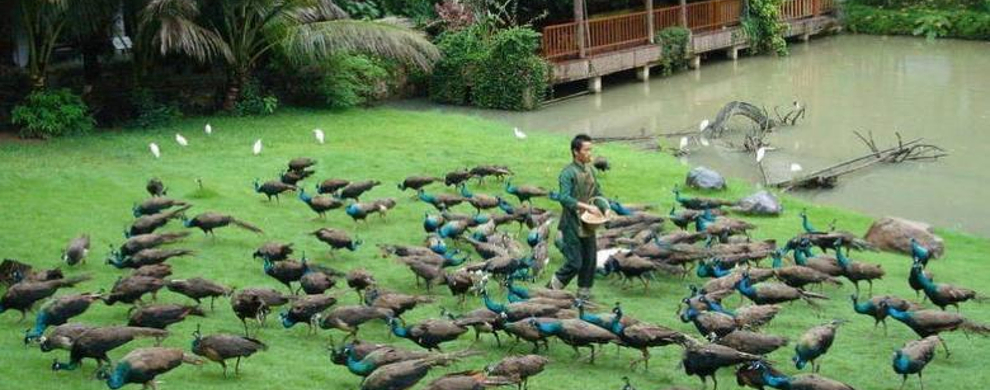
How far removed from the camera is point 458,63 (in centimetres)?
2862

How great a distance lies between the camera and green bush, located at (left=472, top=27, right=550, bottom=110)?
27984 mm

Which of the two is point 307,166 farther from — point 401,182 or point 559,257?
point 559,257

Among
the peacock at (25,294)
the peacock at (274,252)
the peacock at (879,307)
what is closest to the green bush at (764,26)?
the peacock at (274,252)

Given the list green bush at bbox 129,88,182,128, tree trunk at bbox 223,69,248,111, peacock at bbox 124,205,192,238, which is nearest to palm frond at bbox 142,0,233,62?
green bush at bbox 129,88,182,128

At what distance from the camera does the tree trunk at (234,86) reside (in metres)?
25.9

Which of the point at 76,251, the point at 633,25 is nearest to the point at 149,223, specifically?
the point at 76,251

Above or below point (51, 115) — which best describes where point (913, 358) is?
below

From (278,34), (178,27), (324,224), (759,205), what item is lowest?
(759,205)

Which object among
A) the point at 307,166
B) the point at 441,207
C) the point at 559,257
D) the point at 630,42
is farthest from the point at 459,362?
the point at 630,42

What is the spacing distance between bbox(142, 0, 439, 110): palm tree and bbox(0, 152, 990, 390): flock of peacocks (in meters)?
8.18

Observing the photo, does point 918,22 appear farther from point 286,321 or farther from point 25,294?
point 25,294

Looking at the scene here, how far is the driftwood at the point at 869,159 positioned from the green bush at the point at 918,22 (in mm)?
17105

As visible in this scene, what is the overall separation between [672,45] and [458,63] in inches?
305

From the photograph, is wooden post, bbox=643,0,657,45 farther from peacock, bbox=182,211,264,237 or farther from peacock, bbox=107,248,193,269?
peacock, bbox=107,248,193,269
